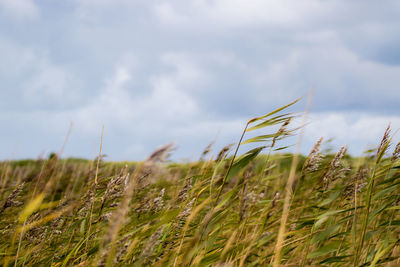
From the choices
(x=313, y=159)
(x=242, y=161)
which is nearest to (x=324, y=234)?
(x=313, y=159)

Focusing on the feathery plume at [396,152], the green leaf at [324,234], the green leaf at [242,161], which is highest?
the feathery plume at [396,152]

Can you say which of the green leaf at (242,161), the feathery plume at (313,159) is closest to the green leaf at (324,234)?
the feathery plume at (313,159)

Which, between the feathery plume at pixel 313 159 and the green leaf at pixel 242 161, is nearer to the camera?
the green leaf at pixel 242 161

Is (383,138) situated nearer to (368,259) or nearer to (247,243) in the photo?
(368,259)

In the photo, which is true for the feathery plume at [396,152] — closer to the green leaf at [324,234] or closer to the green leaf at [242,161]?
the green leaf at [324,234]

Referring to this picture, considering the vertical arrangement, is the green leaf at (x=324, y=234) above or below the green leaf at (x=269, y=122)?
below

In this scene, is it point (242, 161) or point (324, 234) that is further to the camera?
point (324, 234)

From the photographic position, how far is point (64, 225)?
100 inches

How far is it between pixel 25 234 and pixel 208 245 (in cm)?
112

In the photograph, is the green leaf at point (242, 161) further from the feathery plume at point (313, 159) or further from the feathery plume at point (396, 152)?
the feathery plume at point (396, 152)

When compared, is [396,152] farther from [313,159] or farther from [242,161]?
[242,161]

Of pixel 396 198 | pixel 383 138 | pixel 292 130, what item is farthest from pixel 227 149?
pixel 396 198

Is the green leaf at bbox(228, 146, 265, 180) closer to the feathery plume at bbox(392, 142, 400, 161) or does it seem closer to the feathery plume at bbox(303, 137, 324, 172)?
the feathery plume at bbox(303, 137, 324, 172)

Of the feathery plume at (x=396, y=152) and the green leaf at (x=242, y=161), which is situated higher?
the feathery plume at (x=396, y=152)
